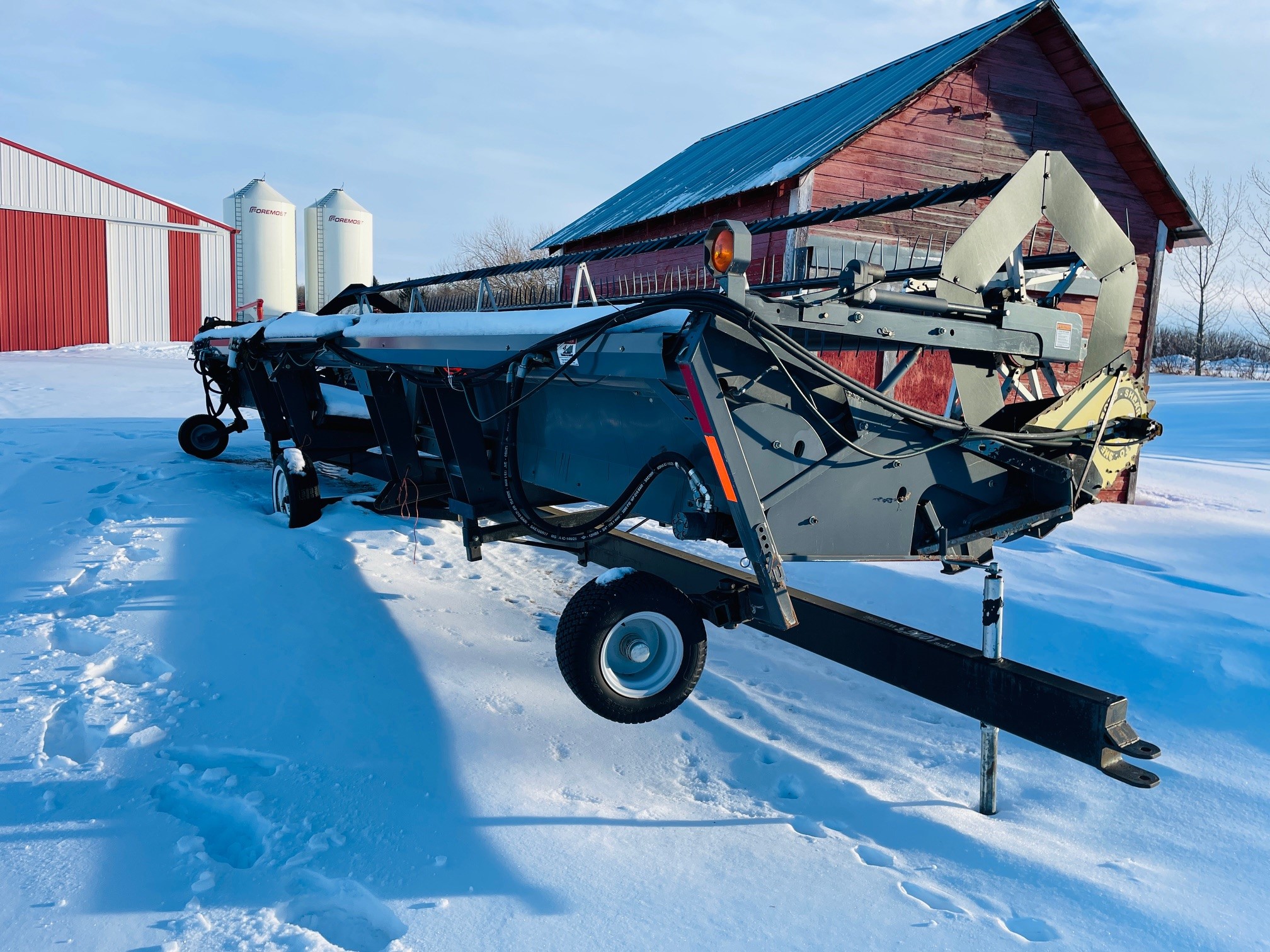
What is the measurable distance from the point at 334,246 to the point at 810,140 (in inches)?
917

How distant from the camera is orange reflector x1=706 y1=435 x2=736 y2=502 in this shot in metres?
2.73

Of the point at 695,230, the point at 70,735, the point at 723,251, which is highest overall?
the point at 695,230

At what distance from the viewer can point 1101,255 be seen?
11.8 feet

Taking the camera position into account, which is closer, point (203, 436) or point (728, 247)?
point (728, 247)

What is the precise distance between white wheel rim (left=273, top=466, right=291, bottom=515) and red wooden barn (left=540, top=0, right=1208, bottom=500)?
14.4 feet

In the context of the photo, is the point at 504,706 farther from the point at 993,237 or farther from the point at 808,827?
the point at 993,237

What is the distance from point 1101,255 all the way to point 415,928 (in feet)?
11.5

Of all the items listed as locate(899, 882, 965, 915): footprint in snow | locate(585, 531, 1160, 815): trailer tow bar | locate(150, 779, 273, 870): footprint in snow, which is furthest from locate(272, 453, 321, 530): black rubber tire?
locate(899, 882, 965, 915): footprint in snow

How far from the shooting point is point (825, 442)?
3021mm

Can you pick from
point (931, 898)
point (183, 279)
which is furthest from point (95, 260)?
point (931, 898)

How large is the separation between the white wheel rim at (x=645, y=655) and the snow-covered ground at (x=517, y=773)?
0.36 meters

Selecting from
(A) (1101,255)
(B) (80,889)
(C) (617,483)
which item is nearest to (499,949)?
(B) (80,889)

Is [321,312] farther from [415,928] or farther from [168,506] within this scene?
[415,928]

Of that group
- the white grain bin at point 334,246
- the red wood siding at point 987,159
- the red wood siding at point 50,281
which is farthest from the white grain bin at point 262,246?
the red wood siding at point 987,159
